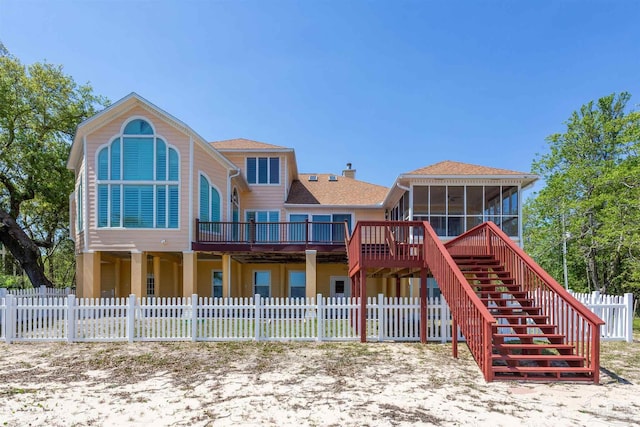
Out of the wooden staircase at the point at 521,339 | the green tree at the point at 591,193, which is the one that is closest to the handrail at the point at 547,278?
the wooden staircase at the point at 521,339

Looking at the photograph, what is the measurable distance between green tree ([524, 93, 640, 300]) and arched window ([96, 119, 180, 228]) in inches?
818

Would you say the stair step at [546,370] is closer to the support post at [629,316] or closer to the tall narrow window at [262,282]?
the support post at [629,316]

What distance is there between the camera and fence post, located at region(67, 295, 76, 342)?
9.38 metres

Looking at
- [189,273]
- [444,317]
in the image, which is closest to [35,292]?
[189,273]

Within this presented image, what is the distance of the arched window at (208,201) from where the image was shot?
47.5 ft

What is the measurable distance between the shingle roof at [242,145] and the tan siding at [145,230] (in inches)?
159

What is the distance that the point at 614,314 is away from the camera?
10070mm

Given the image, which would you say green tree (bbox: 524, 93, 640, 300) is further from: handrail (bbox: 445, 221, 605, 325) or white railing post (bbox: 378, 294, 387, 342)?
white railing post (bbox: 378, 294, 387, 342)

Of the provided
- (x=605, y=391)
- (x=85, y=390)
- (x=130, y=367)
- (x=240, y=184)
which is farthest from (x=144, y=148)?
(x=605, y=391)

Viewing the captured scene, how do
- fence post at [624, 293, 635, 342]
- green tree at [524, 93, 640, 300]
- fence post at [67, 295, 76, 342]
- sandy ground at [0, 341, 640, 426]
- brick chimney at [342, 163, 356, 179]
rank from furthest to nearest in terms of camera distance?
brick chimney at [342, 163, 356, 179]
green tree at [524, 93, 640, 300]
fence post at [624, 293, 635, 342]
fence post at [67, 295, 76, 342]
sandy ground at [0, 341, 640, 426]

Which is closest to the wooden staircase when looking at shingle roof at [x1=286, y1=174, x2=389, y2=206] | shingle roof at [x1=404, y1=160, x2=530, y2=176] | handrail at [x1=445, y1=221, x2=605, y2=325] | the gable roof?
handrail at [x1=445, y1=221, x2=605, y2=325]

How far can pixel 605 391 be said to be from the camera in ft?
19.3

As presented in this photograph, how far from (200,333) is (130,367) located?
249 cm

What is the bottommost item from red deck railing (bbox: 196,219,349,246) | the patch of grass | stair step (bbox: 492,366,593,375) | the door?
the door
